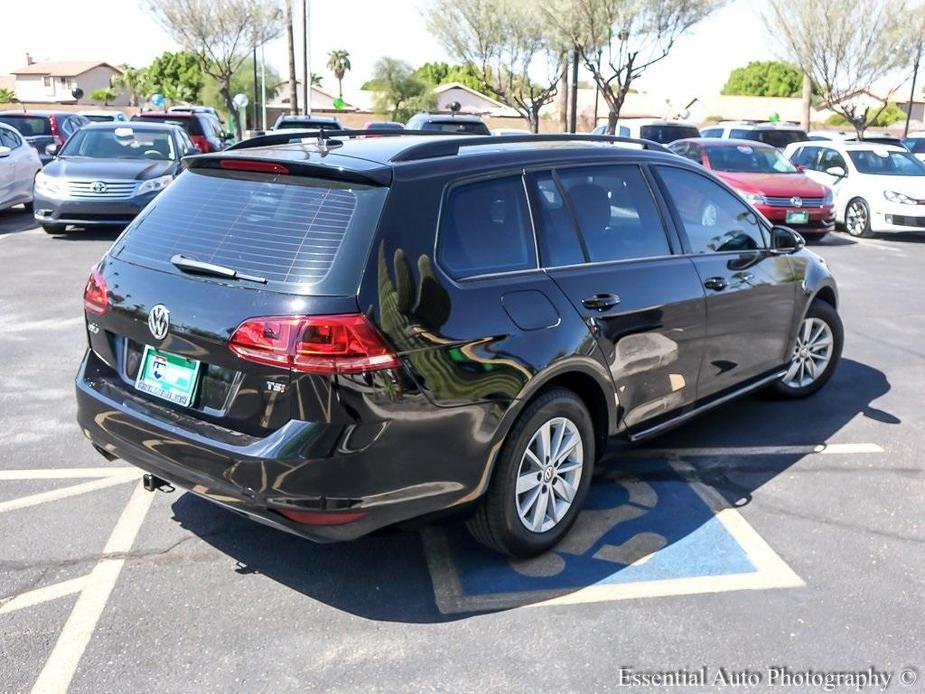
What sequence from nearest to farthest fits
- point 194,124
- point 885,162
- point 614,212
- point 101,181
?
point 614,212, point 101,181, point 885,162, point 194,124

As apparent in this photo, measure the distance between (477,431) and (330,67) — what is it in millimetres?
92312

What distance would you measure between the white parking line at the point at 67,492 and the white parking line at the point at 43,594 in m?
0.82

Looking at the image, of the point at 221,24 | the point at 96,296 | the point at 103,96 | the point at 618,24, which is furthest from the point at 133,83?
the point at 96,296

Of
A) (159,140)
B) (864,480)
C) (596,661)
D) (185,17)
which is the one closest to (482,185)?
(596,661)

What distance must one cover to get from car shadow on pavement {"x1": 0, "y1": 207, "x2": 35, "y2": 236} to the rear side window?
11.7 meters

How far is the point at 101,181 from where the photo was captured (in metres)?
12.2

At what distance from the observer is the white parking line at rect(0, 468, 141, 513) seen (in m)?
4.32

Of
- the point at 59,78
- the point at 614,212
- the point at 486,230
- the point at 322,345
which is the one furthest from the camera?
the point at 59,78

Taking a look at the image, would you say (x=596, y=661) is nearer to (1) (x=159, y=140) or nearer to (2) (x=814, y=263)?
(2) (x=814, y=263)

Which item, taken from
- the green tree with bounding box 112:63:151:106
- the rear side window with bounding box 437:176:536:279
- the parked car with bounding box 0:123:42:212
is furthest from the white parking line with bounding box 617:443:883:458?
the green tree with bounding box 112:63:151:106

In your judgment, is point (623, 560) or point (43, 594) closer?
point (43, 594)

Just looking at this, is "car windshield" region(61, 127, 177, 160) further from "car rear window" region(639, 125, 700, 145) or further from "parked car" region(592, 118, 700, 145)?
"car rear window" region(639, 125, 700, 145)

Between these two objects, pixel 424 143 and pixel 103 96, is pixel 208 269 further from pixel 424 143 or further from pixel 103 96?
pixel 103 96

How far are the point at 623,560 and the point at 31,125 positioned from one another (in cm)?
1974
